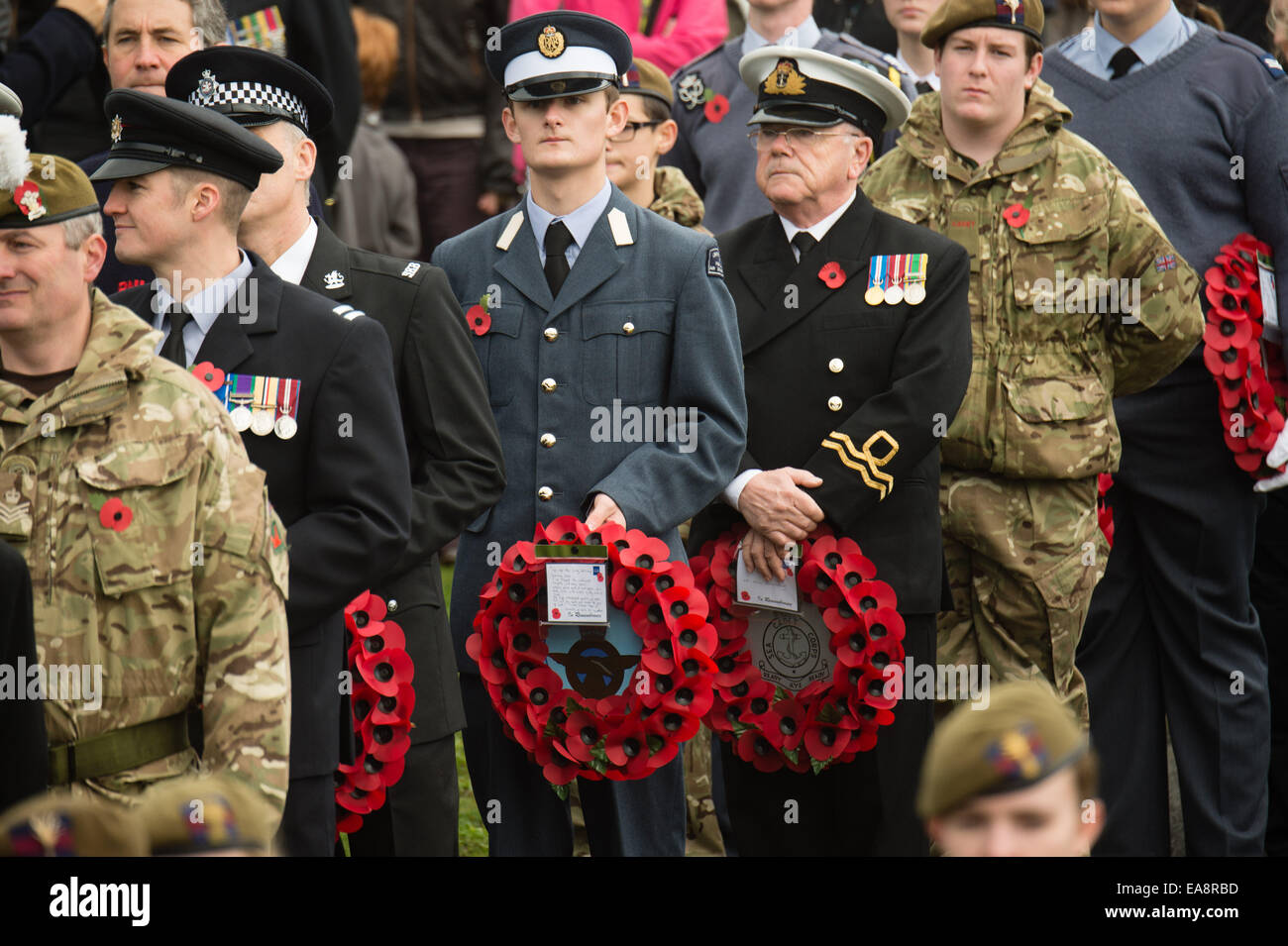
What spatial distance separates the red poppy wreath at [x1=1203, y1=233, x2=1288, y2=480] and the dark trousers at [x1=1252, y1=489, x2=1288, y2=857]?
1.81 ft

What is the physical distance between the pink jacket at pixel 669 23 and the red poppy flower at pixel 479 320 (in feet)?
11.1

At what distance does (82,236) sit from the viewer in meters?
3.82

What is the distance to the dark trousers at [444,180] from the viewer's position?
34.2ft

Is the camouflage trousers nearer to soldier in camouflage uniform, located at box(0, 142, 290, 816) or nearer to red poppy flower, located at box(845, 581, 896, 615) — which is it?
red poppy flower, located at box(845, 581, 896, 615)

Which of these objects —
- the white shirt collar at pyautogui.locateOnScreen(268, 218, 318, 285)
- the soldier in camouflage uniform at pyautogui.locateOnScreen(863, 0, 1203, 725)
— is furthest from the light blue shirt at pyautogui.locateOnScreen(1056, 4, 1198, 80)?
the white shirt collar at pyautogui.locateOnScreen(268, 218, 318, 285)

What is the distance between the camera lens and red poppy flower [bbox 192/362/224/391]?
417 cm

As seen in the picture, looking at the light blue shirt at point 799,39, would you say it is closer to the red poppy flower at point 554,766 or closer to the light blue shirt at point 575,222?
the light blue shirt at point 575,222

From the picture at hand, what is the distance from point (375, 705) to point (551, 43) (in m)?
1.87

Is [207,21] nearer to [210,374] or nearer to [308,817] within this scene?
[210,374]

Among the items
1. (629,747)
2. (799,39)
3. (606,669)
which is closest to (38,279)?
(606,669)

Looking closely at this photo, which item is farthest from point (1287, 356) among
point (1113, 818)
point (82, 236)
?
point (82, 236)

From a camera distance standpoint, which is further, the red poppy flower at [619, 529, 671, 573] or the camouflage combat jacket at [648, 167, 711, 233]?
the camouflage combat jacket at [648, 167, 711, 233]

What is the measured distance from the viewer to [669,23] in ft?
28.5

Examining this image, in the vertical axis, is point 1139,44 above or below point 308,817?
above
